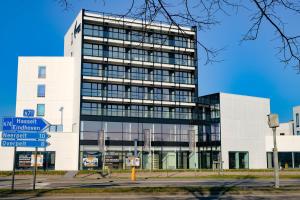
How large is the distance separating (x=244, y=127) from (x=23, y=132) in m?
A: 44.7

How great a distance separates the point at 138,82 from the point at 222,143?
14.7 m

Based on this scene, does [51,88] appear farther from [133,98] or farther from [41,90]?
[133,98]

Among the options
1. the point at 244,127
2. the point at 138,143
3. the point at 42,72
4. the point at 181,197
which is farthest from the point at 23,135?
the point at 244,127

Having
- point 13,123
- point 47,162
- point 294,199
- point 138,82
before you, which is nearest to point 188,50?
point 138,82

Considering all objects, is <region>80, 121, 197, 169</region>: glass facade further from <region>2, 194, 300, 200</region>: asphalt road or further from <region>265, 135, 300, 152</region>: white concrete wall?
<region>2, 194, 300, 200</region>: asphalt road

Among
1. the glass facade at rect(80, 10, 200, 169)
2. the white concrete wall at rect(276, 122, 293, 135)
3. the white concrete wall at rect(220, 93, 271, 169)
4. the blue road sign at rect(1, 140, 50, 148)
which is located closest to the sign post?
the blue road sign at rect(1, 140, 50, 148)

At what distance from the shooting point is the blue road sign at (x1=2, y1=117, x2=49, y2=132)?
19.8 m

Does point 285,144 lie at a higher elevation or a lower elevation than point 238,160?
higher

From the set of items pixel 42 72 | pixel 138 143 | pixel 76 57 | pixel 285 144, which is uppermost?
pixel 76 57

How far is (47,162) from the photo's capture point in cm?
5112

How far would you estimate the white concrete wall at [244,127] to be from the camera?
192 ft

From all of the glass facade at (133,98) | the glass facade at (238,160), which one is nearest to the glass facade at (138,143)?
the glass facade at (133,98)

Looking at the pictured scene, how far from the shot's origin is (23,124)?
2006cm

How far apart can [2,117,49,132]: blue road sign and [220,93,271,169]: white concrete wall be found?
1605 inches
